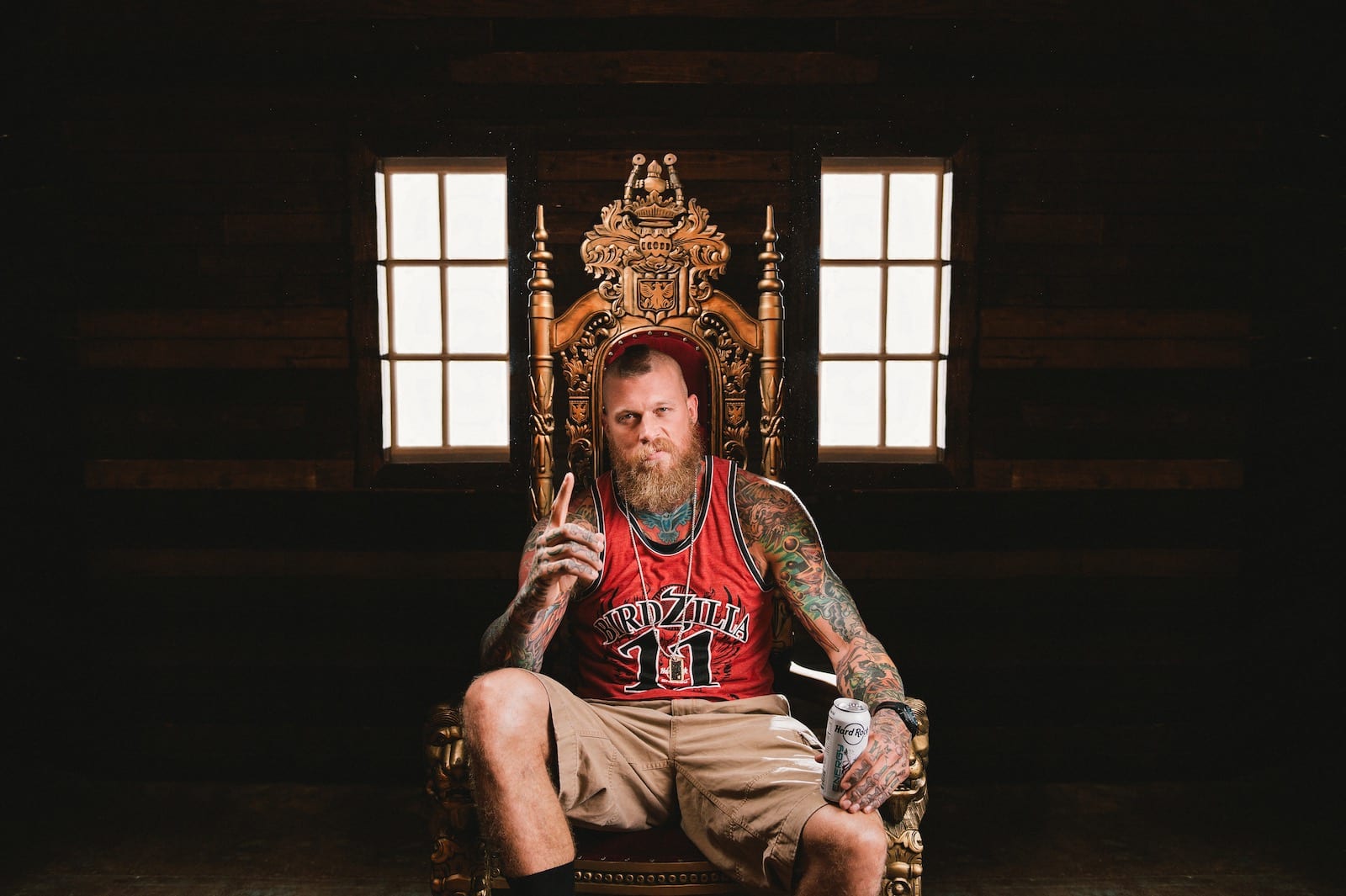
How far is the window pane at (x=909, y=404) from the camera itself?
10.8ft

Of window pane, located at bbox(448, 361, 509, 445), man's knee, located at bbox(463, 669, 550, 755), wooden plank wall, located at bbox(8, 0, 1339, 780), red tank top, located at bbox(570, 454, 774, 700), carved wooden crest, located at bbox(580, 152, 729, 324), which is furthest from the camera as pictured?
window pane, located at bbox(448, 361, 509, 445)

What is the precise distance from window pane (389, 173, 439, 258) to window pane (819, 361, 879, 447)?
66.3 inches

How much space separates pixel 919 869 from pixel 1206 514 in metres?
2.19

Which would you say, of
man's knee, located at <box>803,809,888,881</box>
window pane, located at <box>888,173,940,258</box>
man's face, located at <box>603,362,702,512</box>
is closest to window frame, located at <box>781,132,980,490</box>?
window pane, located at <box>888,173,940,258</box>

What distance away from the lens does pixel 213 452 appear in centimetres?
313

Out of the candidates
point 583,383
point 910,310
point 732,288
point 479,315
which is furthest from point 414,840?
point 910,310

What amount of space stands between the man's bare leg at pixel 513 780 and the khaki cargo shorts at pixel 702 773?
0.08 m

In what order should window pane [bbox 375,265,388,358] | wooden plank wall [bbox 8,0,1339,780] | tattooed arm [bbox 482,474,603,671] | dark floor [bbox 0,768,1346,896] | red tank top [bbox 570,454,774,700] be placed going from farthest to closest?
window pane [bbox 375,265,388,358] → wooden plank wall [bbox 8,0,1339,780] → dark floor [bbox 0,768,1346,896] → red tank top [bbox 570,454,774,700] → tattooed arm [bbox 482,474,603,671]

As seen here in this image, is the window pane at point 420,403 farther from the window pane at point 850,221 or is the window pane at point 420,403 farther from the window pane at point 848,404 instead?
the window pane at point 850,221

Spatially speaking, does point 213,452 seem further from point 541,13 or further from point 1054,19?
point 1054,19

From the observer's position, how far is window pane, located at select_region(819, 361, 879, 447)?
3.35m

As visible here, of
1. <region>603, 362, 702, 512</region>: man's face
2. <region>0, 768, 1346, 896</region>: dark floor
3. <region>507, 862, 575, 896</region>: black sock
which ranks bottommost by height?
<region>0, 768, 1346, 896</region>: dark floor

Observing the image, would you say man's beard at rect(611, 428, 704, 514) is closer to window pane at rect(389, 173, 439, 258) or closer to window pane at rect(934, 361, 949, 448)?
window pane at rect(934, 361, 949, 448)

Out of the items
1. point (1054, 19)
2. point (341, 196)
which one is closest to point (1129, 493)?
point (1054, 19)
